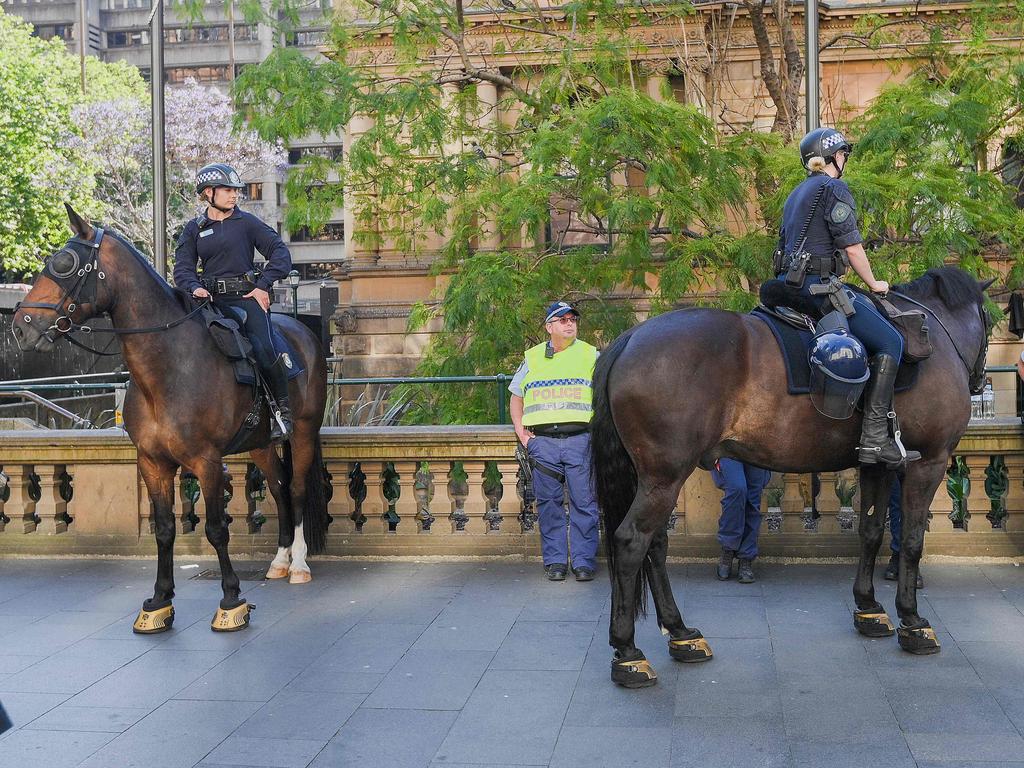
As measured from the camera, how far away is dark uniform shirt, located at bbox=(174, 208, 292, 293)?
347 inches

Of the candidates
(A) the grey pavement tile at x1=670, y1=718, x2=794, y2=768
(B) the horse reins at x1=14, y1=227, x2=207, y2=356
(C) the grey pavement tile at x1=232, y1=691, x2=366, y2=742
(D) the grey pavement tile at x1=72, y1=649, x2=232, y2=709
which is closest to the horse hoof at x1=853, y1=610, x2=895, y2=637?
(A) the grey pavement tile at x1=670, y1=718, x2=794, y2=768

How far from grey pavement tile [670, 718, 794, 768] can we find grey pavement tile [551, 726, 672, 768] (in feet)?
0.22

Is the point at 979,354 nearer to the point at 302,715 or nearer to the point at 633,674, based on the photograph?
the point at 633,674

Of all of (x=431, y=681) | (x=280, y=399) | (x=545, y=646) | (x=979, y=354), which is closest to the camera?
(x=431, y=681)

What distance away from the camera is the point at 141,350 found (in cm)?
816

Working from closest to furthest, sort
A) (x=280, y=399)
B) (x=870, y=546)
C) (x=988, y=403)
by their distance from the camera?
(x=870, y=546) < (x=280, y=399) < (x=988, y=403)

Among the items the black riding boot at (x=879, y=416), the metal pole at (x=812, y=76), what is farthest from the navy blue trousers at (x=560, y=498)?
the metal pole at (x=812, y=76)

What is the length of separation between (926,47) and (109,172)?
135 feet

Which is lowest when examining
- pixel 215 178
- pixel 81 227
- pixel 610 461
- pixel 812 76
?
pixel 610 461

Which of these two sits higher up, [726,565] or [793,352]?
[793,352]

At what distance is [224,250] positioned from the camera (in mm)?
8844

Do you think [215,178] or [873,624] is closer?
[873,624]

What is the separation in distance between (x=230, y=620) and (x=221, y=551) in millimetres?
598

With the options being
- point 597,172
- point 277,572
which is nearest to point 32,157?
point 597,172
